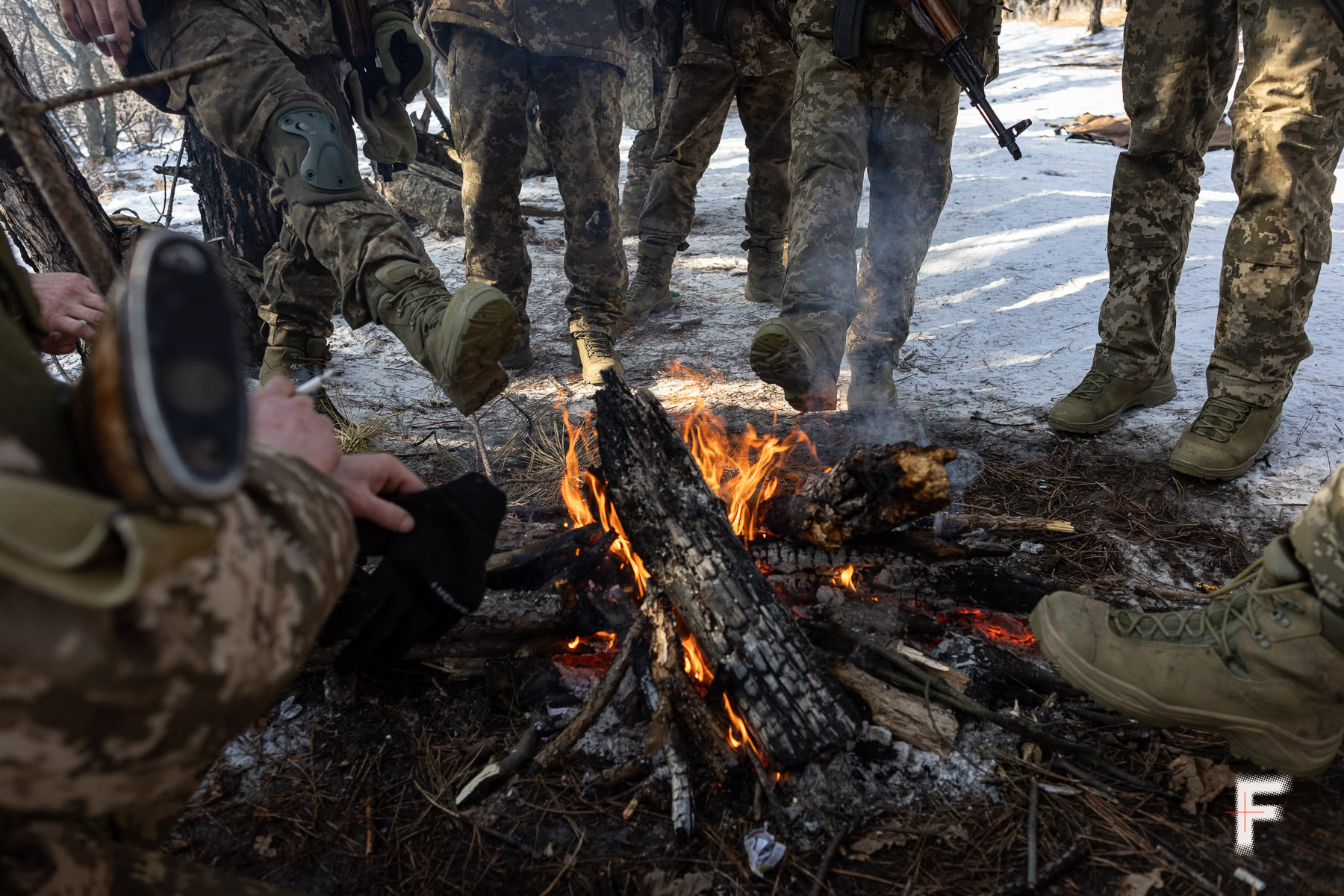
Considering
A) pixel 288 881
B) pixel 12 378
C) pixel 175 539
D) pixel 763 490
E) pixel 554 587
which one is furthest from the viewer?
pixel 763 490

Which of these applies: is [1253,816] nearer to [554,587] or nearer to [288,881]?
[554,587]

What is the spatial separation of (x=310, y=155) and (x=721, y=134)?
3051 mm

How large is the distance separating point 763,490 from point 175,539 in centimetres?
192

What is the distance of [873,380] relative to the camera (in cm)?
377

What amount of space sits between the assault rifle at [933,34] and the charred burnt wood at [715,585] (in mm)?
2042

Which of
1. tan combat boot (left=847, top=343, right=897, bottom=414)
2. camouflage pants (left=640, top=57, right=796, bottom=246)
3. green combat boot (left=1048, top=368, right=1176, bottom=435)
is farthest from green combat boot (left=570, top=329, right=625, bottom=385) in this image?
green combat boot (left=1048, top=368, right=1176, bottom=435)

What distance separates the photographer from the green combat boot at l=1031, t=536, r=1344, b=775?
1.64 m

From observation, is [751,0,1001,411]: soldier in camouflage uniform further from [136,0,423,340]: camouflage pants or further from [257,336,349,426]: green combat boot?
[257,336,349,426]: green combat boot

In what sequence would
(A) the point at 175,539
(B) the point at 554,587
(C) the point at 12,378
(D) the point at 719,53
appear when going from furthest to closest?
(D) the point at 719,53 → (B) the point at 554,587 → (C) the point at 12,378 → (A) the point at 175,539

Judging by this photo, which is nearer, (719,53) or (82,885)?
(82,885)

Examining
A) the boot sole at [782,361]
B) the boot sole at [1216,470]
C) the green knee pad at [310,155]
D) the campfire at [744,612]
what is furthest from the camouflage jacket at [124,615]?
the boot sole at [1216,470]

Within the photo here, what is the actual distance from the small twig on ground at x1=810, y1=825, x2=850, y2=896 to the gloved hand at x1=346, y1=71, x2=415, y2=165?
11.5 ft

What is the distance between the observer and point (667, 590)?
198 cm

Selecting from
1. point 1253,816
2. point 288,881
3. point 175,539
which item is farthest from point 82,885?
point 1253,816
